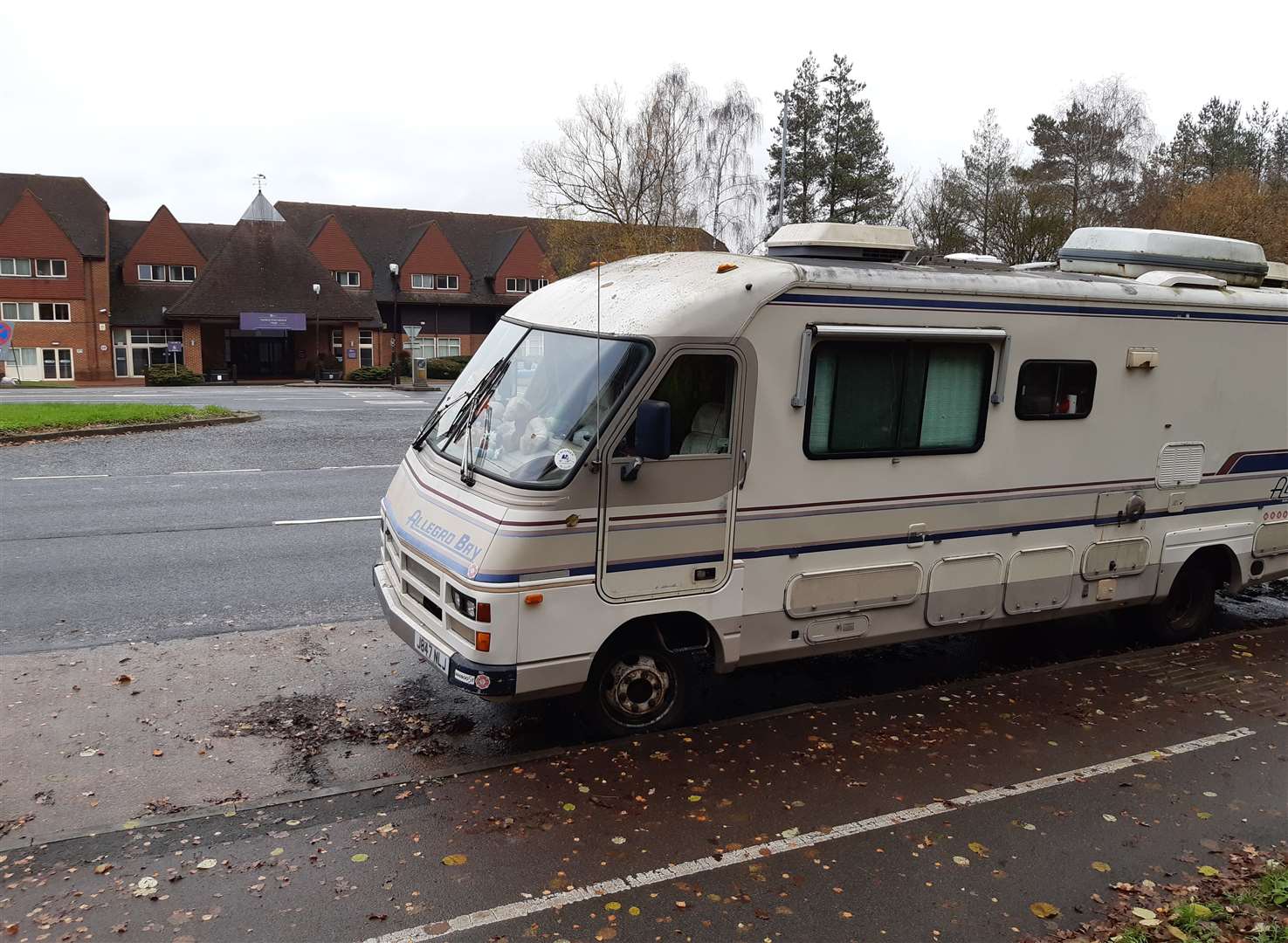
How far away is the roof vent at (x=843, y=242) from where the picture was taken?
693 centimetres

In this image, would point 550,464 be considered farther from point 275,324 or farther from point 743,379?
point 275,324

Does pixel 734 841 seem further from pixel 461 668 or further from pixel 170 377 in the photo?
pixel 170 377

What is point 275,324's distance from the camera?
5091cm

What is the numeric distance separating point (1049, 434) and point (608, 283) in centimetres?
Result: 353

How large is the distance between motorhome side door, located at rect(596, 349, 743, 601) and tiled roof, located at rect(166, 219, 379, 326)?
49.2 m

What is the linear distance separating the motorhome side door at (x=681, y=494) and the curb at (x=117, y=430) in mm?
17805

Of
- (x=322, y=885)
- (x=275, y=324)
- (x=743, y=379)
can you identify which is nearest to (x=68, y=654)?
(x=322, y=885)

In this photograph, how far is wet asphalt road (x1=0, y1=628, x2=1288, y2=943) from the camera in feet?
14.6

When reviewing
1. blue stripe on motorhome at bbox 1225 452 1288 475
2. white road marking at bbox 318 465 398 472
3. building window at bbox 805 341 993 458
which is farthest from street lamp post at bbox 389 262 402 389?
building window at bbox 805 341 993 458

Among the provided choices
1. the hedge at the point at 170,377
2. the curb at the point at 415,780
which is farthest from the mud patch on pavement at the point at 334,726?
the hedge at the point at 170,377

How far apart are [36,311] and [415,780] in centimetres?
5384

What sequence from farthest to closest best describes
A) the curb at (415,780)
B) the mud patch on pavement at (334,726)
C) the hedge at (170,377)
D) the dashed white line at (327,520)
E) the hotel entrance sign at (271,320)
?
the hotel entrance sign at (271,320) < the hedge at (170,377) < the dashed white line at (327,520) < the mud patch on pavement at (334,726) < the curb at (415,780)

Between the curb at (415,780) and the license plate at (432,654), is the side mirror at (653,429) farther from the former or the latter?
the curb at (415,780)

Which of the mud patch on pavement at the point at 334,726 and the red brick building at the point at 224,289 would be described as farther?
the red brick building at the point at 224,289
